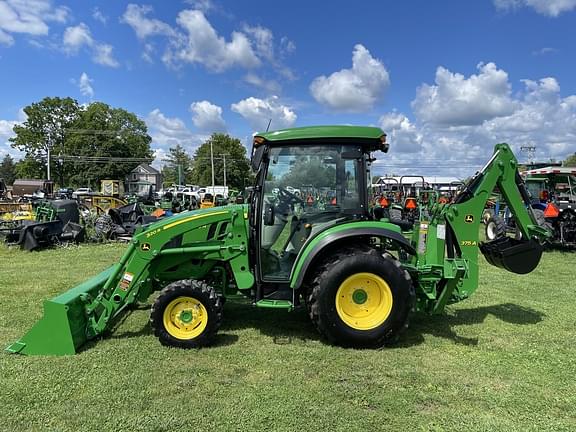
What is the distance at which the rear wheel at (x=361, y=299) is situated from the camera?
14.6 ft

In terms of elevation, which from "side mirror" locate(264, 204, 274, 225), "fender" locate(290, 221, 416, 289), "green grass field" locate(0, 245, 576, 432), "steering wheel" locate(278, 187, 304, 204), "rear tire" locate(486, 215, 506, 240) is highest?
"steering wheel" locate(278, 187, 304, 204)

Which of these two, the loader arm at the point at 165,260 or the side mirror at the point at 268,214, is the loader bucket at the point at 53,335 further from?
the side mirror at the point at 268,214

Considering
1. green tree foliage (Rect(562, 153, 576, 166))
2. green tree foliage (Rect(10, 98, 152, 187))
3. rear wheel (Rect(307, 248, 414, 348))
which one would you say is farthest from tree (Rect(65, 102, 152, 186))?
green tree foliage (Rect(562, 153, 576, 166))

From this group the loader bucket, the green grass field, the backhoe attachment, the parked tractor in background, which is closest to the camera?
the green grass field

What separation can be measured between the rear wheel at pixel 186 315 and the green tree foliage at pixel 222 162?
2703 inches

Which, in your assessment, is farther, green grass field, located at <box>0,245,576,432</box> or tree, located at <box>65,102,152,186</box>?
tree, located at <box>65,102,152,186</box>

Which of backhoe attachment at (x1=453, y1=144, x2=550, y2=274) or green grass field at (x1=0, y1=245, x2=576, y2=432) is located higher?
backhoe attachment at (x1=453, y1=144, x2=550, y2=274)

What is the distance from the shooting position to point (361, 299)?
181 inches

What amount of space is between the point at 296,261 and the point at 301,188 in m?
0.80

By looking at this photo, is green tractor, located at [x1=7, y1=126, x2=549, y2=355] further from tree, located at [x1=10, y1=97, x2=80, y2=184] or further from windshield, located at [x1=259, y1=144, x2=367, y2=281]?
tree, located at [x1=10, y1=97, x2=80, y2=184]

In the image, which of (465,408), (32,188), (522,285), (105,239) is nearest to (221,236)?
(465,408)

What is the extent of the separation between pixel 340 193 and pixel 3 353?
12.5ft

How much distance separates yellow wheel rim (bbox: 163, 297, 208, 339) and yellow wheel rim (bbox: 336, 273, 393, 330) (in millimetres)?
1437

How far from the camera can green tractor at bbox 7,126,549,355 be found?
14.7 feet
